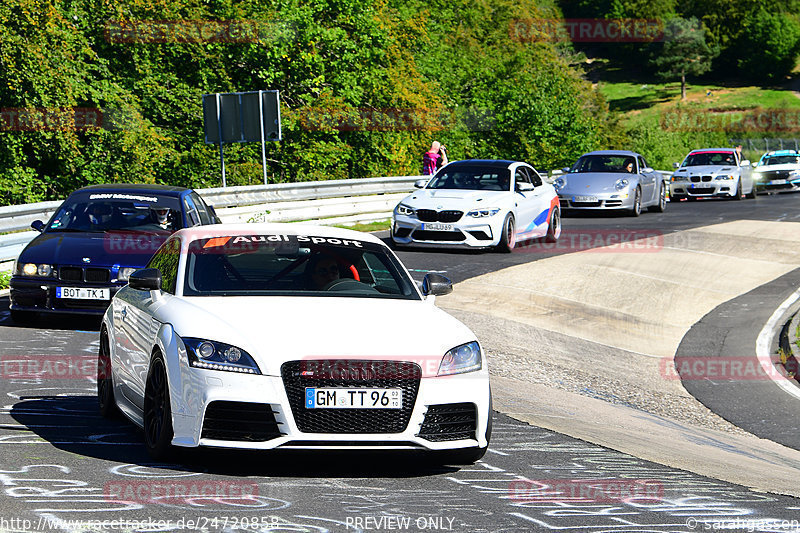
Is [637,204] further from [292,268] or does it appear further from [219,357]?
[219,357]

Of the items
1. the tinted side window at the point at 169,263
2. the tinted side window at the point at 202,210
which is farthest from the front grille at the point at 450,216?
the tinted side window at the point at 169,263

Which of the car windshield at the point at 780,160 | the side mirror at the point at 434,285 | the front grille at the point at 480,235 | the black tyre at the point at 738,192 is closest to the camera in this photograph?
the side mirror at the point at 434,285

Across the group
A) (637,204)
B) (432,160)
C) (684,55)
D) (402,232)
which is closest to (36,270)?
(402,232)

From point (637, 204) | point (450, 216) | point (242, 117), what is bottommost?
point (637, 204)

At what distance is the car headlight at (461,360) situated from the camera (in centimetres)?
650

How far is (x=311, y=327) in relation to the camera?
A: 643 centimetres

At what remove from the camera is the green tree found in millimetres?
147875

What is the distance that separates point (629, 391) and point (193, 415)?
25.6 feet

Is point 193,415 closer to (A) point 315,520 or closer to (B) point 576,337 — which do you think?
(A) point 315,520

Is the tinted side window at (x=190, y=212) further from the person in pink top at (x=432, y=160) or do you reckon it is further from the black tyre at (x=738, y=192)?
the black tyre at (x=738, y=192)

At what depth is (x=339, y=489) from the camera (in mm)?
6094

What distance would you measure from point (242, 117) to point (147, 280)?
2069 cm

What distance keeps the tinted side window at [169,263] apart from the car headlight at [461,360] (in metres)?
1.78

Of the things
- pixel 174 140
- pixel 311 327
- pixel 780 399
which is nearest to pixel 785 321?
pixel 780 399
